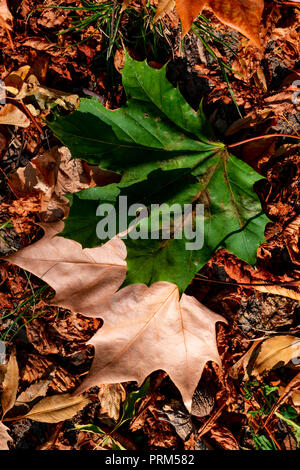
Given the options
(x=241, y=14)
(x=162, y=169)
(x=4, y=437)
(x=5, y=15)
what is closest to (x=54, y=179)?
(x=162, y=169)

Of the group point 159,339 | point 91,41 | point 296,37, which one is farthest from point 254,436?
point 91,41

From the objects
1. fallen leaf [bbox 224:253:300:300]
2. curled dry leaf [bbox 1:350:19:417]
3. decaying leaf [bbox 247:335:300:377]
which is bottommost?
curled dry leaf [bbox 1:350:19:417]

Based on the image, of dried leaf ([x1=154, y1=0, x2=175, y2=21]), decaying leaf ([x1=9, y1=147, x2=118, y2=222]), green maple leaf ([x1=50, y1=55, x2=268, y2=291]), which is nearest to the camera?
A: green maple leaf ([x1=50, y1=55, x2=268, y2=291])

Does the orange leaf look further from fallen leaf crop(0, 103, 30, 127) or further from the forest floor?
fallen leaf crop(0, 103, 30, 127)

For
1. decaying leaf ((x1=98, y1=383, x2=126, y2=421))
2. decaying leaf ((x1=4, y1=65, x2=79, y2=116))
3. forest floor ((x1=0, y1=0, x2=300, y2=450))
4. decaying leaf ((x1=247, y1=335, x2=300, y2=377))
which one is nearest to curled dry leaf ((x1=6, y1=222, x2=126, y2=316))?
forest floor ((x1=0, y1=0, x2=300, y2=450))

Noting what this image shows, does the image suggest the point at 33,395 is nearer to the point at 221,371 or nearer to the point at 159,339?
the point at 159,339
